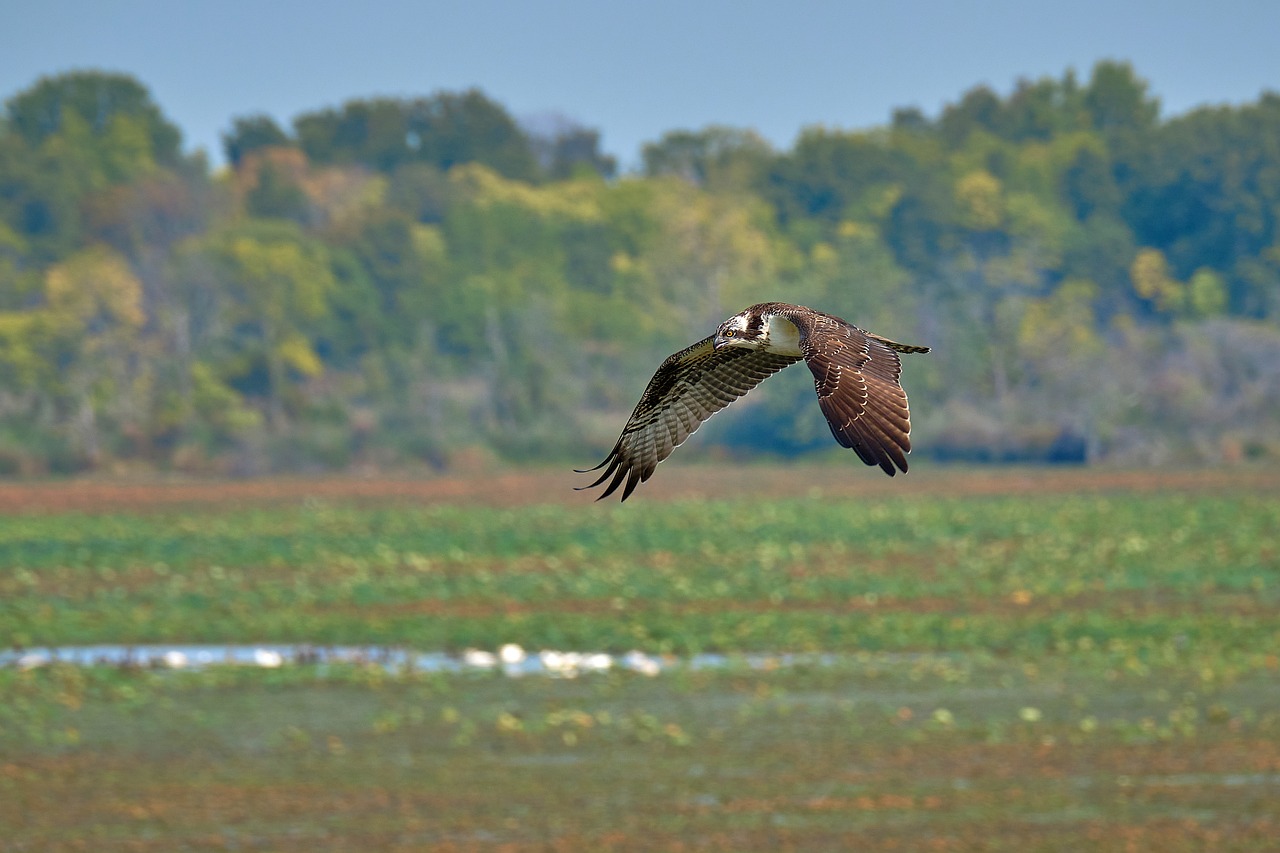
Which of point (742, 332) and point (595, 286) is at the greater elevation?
point (595, 286)

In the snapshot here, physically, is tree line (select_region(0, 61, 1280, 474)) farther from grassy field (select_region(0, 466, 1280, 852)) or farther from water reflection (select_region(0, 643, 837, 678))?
water reflection (select_region(0, 643, 837, 678))

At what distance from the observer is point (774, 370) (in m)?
9.73

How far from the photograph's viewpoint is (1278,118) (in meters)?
92.8

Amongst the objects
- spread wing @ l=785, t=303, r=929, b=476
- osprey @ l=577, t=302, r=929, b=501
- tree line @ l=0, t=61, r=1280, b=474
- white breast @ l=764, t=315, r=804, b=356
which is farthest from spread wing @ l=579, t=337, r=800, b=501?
tree line @ l=0, t=61, r=1280, b=474

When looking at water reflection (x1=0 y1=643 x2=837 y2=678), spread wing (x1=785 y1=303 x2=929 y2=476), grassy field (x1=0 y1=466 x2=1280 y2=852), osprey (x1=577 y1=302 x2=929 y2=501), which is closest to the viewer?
spread wing (x1=785 y1=303 x2=929 y2=476)

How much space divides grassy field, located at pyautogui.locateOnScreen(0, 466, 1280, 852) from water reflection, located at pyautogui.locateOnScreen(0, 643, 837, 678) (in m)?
0.33

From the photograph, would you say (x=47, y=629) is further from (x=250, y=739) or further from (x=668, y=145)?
(x=668, y=145)

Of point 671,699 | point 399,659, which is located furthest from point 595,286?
point 671,699

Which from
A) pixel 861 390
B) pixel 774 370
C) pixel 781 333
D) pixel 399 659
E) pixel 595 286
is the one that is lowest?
pixel 399 659

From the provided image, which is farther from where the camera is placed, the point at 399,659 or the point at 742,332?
the point at 399,659

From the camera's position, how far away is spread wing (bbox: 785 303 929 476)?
757 centimetres

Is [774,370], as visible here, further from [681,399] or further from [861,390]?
[861,390]

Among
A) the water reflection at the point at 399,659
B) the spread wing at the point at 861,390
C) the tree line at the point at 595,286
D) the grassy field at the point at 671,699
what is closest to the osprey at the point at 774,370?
the spread wing at the point at 861,390

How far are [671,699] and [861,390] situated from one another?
1401 centimetres
